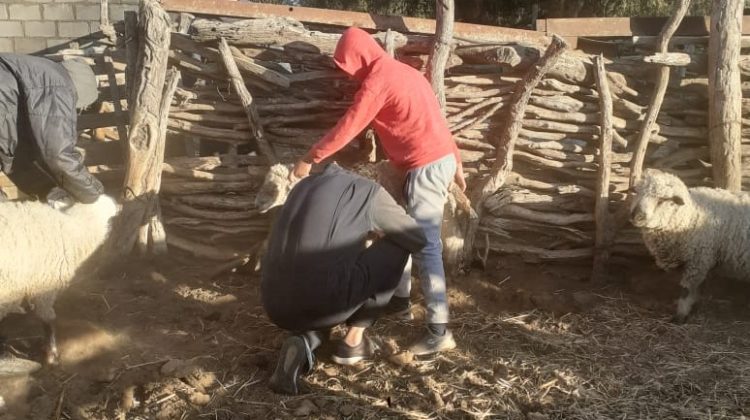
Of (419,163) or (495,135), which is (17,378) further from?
(495,135)

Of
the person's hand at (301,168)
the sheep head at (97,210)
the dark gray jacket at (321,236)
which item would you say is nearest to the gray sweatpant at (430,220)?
the dark gray jacket at (321,236)

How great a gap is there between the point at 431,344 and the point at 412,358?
0.52 feet

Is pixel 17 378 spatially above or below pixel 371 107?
below

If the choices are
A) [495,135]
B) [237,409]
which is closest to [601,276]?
[495,135]

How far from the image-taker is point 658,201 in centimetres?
435

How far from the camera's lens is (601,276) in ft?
16.8

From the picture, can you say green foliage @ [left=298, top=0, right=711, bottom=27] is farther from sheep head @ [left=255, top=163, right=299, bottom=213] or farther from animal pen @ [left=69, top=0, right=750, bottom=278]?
sheep head @ [left=255, top=163, right=299, bottom=213]

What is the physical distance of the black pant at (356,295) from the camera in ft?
10.6

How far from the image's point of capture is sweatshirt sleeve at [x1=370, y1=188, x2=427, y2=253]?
3299mm

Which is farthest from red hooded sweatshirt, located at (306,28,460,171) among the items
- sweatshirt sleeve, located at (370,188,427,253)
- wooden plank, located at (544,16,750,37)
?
wooden plank, located at (544,16,750,37)

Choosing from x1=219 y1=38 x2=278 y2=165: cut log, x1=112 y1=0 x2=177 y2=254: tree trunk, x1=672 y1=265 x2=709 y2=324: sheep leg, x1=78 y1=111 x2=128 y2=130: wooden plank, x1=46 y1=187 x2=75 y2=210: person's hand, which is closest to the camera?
x1=46 y1=187 x2=75 y2=210: person's hand

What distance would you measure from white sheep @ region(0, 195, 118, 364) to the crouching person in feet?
4.65

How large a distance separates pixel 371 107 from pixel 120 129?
9.06 ft

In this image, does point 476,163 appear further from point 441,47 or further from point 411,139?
point 411,139
